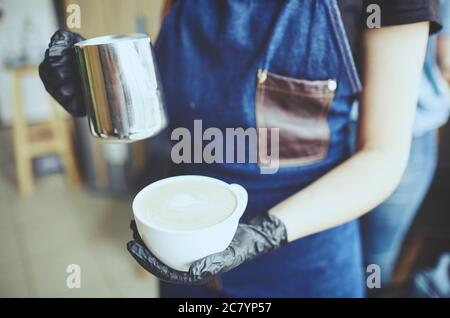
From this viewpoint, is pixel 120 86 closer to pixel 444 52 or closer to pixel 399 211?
pixel 444 52

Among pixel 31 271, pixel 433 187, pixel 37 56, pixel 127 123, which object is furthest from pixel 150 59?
pixel 37 56

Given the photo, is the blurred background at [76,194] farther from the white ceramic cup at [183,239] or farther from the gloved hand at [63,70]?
the white ceramic cup at [183,239]

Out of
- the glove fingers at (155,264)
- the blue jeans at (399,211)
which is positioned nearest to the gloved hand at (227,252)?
the glove fingers at (155,264)

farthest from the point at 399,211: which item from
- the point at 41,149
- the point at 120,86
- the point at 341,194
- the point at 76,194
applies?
the point at 41,149

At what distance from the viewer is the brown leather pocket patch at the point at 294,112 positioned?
478mm

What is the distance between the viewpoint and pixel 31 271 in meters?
1.49

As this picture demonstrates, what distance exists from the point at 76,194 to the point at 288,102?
195 centimetres

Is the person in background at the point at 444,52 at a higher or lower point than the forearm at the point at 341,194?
higher

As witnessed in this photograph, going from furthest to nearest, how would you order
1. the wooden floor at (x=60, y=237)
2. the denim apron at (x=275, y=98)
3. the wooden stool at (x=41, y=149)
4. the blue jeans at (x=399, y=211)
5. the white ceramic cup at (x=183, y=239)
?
the wooden stool at (x=41, y=149) < the wooden floor at (x=60, y=237) < the blue jeans at (x=399, y=211) < the denim apron at (x=275, y=98) < the white ceramic cup at (x=183, y=239)

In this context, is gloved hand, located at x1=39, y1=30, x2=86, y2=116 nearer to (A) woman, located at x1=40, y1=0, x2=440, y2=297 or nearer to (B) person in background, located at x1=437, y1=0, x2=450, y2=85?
(A) woman, located at x1=40, y1=0, x2=440, y2=297

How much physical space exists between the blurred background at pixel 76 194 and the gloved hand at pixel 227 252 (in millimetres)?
384

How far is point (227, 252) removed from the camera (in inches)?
16.5

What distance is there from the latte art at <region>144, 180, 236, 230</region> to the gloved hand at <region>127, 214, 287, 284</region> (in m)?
0.04

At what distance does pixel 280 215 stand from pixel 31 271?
1.36 meters
